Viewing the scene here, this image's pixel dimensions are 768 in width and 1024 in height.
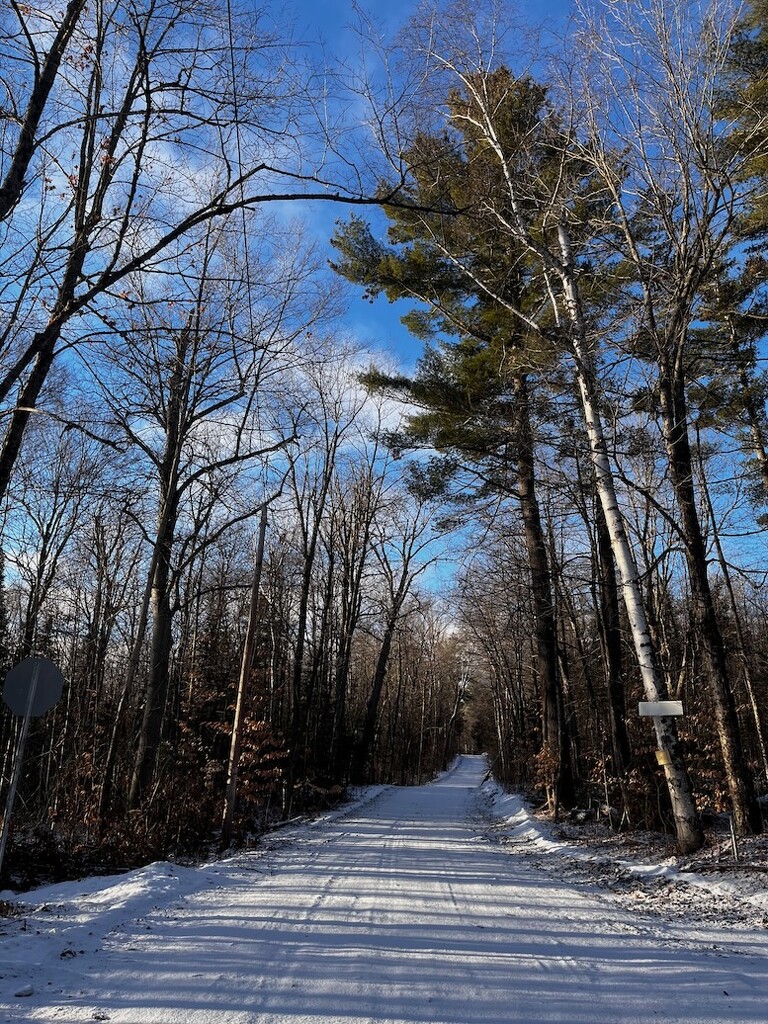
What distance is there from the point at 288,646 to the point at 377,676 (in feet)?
13.6

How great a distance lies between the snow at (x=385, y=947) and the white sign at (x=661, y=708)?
5.81ft

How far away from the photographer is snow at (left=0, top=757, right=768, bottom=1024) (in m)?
3.77

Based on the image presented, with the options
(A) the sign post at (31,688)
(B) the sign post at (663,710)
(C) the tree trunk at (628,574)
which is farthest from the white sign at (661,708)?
(A) the sign post at (31,688)

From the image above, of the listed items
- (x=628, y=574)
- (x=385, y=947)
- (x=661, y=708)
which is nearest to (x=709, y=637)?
(x=628, y=574)

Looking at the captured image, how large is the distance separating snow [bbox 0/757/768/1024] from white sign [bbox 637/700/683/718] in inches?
69.7

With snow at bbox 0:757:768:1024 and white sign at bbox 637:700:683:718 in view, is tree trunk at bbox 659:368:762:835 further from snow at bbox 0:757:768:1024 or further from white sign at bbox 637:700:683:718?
snow at bbox 0:757:768:1024

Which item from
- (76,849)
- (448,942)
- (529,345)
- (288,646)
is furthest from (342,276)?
(288,646)

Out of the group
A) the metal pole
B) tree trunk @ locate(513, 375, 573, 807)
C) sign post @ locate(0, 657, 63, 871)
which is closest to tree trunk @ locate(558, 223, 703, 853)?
tree trunk @ locate(513, 375, 573, 807)

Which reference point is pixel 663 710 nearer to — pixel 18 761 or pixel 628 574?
pixel 628 574

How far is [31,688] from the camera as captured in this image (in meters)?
7.08

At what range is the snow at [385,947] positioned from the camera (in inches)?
148

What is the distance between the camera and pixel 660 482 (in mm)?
14703

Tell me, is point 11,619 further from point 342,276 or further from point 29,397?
point 29,397

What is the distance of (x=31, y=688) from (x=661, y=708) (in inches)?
288
